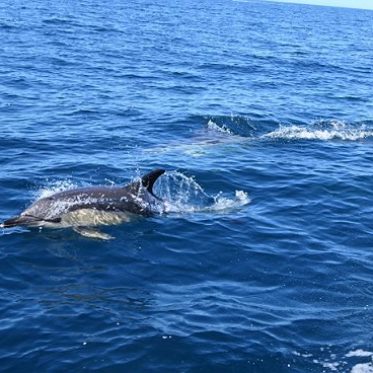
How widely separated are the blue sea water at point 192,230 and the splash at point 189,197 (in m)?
0.06

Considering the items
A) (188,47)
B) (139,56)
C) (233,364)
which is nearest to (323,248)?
(233,364)

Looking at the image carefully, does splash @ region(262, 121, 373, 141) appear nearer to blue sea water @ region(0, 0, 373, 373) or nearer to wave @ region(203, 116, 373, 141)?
wave @ region(203, 116, 373, 141)

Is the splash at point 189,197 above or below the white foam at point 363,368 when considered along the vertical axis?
above

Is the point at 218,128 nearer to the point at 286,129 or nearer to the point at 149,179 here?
the point at 286,129

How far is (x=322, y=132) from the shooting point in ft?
78.1

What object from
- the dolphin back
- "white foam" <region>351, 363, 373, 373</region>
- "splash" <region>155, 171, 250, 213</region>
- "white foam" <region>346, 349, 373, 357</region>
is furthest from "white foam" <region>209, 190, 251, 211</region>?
"white foam" <region>351, 363, 373, 373</region>

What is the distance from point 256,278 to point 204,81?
22843 millimetres

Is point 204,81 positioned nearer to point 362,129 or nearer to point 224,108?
point 224,108

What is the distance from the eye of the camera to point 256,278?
39.5 ft

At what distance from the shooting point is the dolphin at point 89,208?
1338 centimetres

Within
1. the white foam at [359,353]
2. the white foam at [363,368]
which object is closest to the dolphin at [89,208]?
the white foam at [359,353]

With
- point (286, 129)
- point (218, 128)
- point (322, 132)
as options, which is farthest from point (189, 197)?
point (322, 132)

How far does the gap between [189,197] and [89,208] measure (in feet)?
10.9

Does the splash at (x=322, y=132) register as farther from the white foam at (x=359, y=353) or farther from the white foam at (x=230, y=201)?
the white foam at (x=359, y=353)
